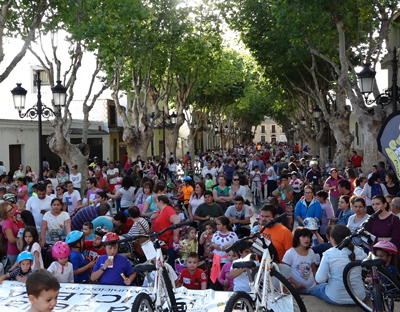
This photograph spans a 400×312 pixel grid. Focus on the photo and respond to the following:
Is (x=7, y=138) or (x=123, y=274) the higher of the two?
(x=7, y=138)

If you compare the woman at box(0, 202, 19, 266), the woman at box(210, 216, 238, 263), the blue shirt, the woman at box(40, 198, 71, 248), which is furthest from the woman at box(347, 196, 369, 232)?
the woman at box(0, 202, 19, 266)

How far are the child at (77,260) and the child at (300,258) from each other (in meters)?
2.61

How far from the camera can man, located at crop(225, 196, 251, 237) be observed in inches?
387

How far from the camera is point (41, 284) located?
3.67 m

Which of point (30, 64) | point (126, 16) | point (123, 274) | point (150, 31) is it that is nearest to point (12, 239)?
point (123, 274)

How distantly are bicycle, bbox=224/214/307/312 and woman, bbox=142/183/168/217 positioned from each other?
547 centimetres

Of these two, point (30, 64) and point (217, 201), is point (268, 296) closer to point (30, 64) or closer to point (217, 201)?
point (217, 201)

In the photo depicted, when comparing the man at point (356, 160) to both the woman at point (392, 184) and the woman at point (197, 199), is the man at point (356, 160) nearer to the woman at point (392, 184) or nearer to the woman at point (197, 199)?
the woman at point (392, 184)

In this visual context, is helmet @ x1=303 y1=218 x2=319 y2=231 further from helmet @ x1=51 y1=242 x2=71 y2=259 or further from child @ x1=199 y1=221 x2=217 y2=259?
helmet @ x1=51 y1=242 x2=71 y2=259

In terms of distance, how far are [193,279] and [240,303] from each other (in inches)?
89.0

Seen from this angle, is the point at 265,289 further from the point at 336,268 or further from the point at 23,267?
the point at 23,267

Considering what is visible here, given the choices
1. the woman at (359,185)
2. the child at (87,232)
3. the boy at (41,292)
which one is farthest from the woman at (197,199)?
the boy at (41,292)

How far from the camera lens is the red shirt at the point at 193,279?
6.90 m

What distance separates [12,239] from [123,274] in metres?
2.76
